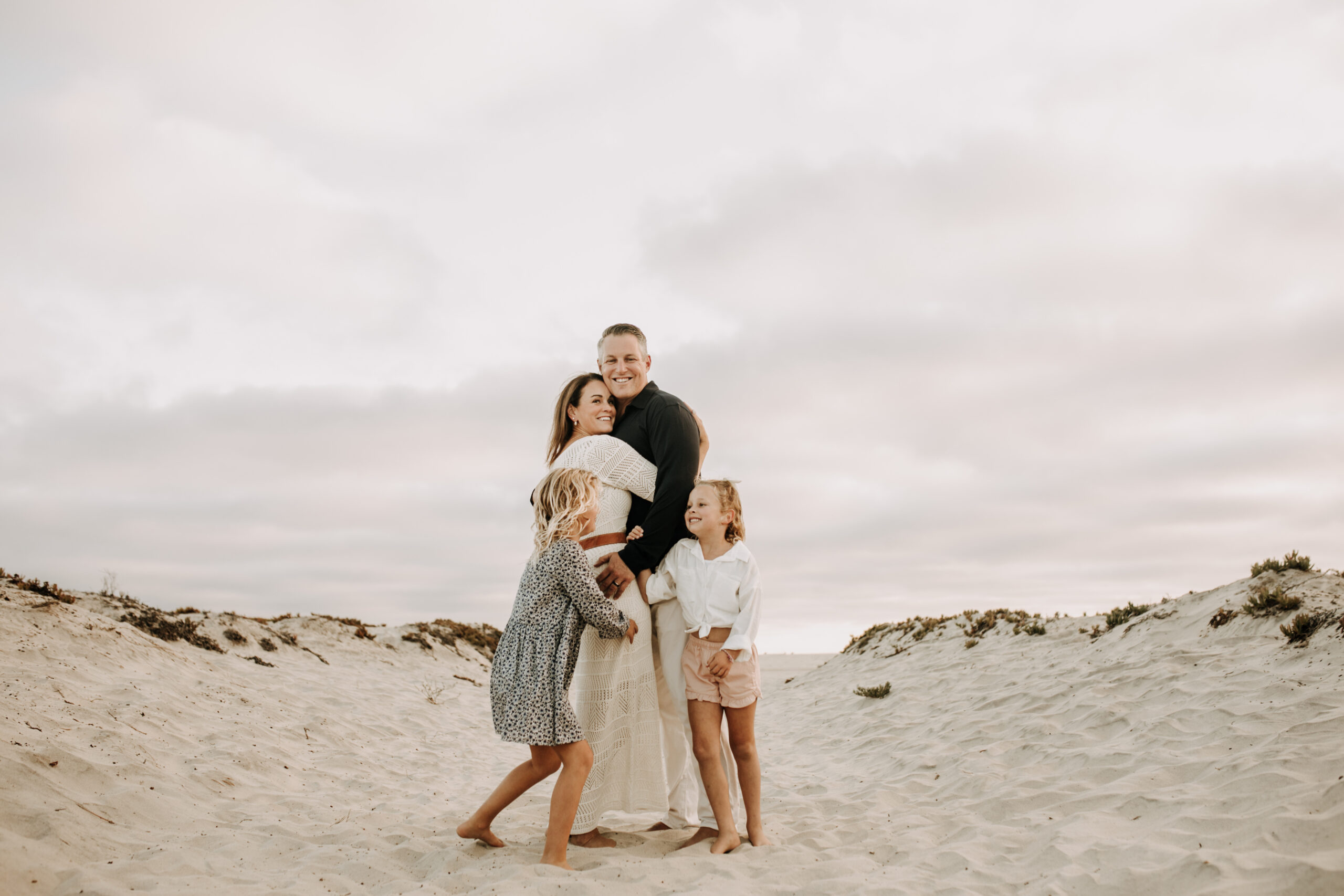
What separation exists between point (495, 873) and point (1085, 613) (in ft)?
31.6

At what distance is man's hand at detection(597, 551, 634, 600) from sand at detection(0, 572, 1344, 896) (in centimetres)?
146

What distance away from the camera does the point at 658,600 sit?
4.85 metres

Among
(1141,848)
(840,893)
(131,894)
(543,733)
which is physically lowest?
(131,894)

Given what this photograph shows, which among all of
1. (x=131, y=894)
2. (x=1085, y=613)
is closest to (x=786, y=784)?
(x=131, y=894)

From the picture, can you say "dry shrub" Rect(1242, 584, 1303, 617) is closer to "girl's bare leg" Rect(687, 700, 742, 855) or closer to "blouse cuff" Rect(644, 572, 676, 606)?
"girl's bare leg" Rect(687, 700, 742, 855)

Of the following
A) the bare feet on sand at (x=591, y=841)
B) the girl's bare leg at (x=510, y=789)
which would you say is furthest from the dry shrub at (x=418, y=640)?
the bare feet on sand at (x=591, y=841)

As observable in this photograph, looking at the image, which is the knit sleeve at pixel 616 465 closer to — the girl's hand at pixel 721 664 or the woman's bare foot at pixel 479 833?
the girl's hand at pixel 721 664

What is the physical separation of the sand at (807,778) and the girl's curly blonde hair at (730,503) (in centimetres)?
183

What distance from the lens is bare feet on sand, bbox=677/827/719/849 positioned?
483 cm

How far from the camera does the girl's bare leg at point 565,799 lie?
14.0 ft

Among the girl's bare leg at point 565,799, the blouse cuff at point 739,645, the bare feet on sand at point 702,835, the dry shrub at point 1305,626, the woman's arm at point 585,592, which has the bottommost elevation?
the bare feet on sand at point 702,835

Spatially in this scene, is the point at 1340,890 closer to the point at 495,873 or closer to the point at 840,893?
the point at 840,893

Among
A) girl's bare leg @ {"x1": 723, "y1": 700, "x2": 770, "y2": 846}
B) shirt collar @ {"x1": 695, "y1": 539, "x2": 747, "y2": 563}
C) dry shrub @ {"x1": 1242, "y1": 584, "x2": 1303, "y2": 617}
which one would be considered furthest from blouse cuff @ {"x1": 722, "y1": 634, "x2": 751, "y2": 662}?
dry shrub @ {"x1": 1242, "y1": 584, "x2": 1303, "y2": 617}

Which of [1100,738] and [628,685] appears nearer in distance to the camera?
[628,685]
